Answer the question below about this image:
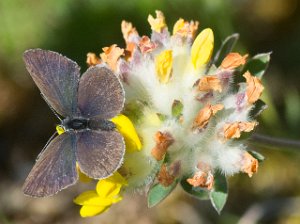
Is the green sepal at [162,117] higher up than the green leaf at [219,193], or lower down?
higher up

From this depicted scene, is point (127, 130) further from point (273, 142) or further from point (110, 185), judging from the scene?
point (273, 142)

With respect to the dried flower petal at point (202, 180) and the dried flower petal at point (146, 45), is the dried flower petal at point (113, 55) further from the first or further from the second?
the dried flower petal at point (202, 180)

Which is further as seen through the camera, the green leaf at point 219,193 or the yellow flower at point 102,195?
the green leaf at point 219,193

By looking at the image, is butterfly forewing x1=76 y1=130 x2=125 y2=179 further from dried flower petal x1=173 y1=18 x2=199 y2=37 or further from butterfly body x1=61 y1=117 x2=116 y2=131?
dried flower petal x1=173 y1=18 x2=199 y2=37

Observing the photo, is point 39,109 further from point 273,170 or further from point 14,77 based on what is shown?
point 273,170

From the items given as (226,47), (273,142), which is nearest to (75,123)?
(226,47)

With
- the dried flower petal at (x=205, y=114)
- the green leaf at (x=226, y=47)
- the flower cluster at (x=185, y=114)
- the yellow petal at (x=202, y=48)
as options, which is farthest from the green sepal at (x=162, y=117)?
the green leaf at (x=226, y=47)

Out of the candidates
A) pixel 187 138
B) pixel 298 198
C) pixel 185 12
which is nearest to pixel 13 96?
pixel 185 12
